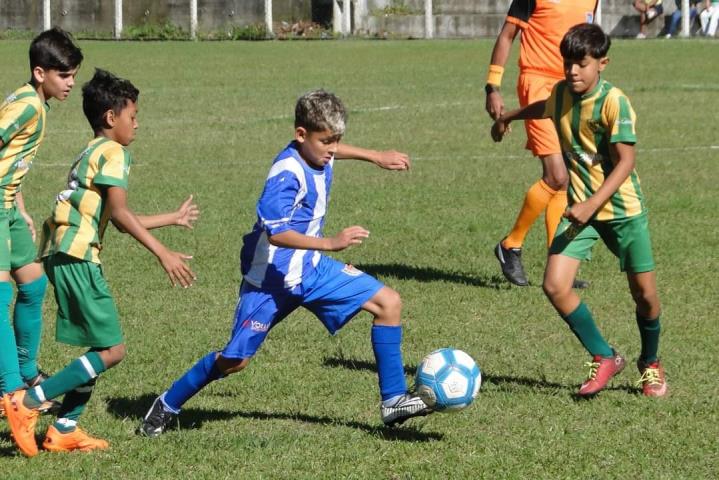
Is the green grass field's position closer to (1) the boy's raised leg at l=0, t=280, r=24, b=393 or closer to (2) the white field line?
(2) the white field line

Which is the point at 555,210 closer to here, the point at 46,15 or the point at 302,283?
the point at 302,283

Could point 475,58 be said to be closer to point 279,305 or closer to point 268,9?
point 268,9

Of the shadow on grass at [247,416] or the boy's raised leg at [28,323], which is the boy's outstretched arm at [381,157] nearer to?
the shadow on grass at [247,416]

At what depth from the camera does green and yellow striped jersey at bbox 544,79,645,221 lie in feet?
21.0

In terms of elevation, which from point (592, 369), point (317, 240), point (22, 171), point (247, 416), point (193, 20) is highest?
point (193, 20)

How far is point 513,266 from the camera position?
30.2 feet

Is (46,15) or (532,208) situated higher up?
(46,15)

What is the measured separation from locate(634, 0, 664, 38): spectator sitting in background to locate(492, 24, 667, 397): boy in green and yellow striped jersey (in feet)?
87.0

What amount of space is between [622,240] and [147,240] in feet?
7.83

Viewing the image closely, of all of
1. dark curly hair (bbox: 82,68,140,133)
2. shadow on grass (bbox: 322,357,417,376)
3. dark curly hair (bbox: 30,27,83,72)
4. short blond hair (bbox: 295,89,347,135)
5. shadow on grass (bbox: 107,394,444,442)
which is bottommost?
shadow on grass (bbox: 107,394,444,442)

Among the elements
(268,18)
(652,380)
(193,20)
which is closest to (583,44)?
(652,380)

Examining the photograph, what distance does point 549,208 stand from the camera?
938 cm

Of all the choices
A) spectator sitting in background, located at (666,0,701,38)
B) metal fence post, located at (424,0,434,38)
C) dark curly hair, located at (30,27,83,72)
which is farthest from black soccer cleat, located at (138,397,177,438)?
spectator sitting in background, located at (666,0,701,38)

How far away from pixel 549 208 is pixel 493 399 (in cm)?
311
